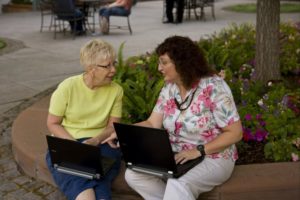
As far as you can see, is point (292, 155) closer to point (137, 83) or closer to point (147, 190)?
point (147, 190)

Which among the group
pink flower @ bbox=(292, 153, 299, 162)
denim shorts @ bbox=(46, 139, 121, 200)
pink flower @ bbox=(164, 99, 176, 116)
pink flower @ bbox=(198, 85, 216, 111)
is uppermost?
pink flower @ bbox=(198, 85, 216, 111)

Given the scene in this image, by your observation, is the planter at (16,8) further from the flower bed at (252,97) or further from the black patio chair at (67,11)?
the flower bed at (252,97)

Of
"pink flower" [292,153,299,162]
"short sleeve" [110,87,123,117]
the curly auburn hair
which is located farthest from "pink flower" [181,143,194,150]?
"pink flower" [292,153,299,162]

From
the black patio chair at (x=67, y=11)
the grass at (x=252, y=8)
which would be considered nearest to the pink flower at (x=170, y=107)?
the black patio chair at (x=67, y=11)

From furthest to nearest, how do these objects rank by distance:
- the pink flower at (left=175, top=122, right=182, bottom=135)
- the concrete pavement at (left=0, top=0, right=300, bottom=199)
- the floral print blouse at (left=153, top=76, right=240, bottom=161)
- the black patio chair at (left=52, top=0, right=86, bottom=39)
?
the black patio chair at (left=52, top=0, right=86, bottom=39) < the concrete pavement at (left=0, top=0, right=300, bottom=199) < the pink flower at (left=175, top=122, right=182, bottom=135) < the floral print blouse at (left=153, top=76, right=240, bottom=161)

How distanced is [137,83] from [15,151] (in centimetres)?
131

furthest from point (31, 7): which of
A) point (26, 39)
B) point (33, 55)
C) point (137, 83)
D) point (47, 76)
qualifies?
point (137, 83)

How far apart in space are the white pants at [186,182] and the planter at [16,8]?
594 inches

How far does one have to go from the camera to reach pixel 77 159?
3154 millimetres

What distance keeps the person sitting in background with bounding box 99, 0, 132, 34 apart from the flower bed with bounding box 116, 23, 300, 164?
17.7ft

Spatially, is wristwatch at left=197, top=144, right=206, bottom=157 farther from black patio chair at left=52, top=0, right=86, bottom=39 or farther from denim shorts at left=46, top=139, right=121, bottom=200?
black patio chair at left=52, top=0, right=86, bottom=39

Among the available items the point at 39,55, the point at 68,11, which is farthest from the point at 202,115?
the point at 68,11

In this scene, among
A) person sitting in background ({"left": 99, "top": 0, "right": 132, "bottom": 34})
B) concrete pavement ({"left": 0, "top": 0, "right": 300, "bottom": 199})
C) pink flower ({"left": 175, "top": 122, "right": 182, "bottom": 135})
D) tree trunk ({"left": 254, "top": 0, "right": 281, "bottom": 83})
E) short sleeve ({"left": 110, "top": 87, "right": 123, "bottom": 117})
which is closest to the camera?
pink flower ({"left": 175, "top": 122, "right": 182, "bottom": 135})

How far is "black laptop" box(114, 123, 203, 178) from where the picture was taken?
2.92m
